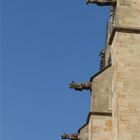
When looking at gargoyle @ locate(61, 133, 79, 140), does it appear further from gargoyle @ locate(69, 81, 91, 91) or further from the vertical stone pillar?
the vertical stone pillar

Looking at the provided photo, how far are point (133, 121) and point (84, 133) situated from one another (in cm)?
809

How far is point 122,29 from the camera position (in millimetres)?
11109

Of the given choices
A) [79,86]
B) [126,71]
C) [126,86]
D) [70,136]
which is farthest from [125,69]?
[70,136]

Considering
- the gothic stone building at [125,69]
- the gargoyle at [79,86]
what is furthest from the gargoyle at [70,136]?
the gothic stone building at [125,69]

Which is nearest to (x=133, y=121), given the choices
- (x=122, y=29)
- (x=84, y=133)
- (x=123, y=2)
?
(x=122, y=29)

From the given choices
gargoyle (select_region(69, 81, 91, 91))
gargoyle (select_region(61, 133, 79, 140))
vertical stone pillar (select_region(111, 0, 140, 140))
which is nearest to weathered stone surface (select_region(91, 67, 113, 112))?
gargoyle (select_region(69, 81, 91, 91))

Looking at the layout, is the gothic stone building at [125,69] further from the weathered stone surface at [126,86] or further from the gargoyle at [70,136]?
the gargoyle at [70,136]

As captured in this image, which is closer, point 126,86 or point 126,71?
point 126,86

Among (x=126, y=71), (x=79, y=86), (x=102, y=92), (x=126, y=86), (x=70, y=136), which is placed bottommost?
(x=70, y=136)

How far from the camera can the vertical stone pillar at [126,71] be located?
10.1 metres

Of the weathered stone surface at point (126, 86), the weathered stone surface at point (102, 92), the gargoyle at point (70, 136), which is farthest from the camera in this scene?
the gargoyle at point (70, 136)

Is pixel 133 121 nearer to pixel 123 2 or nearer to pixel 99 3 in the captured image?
pixel 123 2

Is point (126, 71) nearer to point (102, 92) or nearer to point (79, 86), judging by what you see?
point (102, 92)

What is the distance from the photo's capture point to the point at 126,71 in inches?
420
